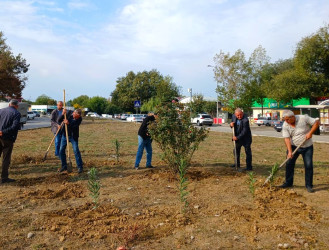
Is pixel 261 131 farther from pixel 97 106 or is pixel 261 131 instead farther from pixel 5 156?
pixel 97 106

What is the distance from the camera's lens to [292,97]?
110 feet

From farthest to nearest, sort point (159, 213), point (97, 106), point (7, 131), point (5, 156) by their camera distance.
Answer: point (97, 106) → point (5, 156) → point (7, 131) → point (159, 213)

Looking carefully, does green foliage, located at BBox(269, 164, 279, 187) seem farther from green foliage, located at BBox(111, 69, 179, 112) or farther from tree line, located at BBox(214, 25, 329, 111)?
green foliage, located at BBox(111, 69, 179, 112)

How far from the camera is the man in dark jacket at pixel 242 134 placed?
8.15m

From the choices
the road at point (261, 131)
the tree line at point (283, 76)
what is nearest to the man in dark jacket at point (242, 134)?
the road at point (261, 131)

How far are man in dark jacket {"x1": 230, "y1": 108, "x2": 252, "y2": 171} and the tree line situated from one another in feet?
87.6

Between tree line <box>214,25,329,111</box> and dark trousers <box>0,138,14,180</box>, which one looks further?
tree line <box>214,25,329,111</box>

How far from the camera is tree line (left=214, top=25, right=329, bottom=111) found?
1240 inches

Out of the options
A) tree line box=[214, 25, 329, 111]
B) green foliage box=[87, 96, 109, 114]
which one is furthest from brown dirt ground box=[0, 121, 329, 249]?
green foliage box=[87, 96, 109, 114]

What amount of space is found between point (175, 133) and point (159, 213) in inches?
99.5

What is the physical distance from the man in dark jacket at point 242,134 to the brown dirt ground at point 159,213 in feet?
2.26

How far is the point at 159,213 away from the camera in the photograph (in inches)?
190

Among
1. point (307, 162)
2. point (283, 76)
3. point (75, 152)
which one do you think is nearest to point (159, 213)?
point (307, 162)

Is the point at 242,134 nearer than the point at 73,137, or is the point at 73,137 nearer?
the point at 73,137
